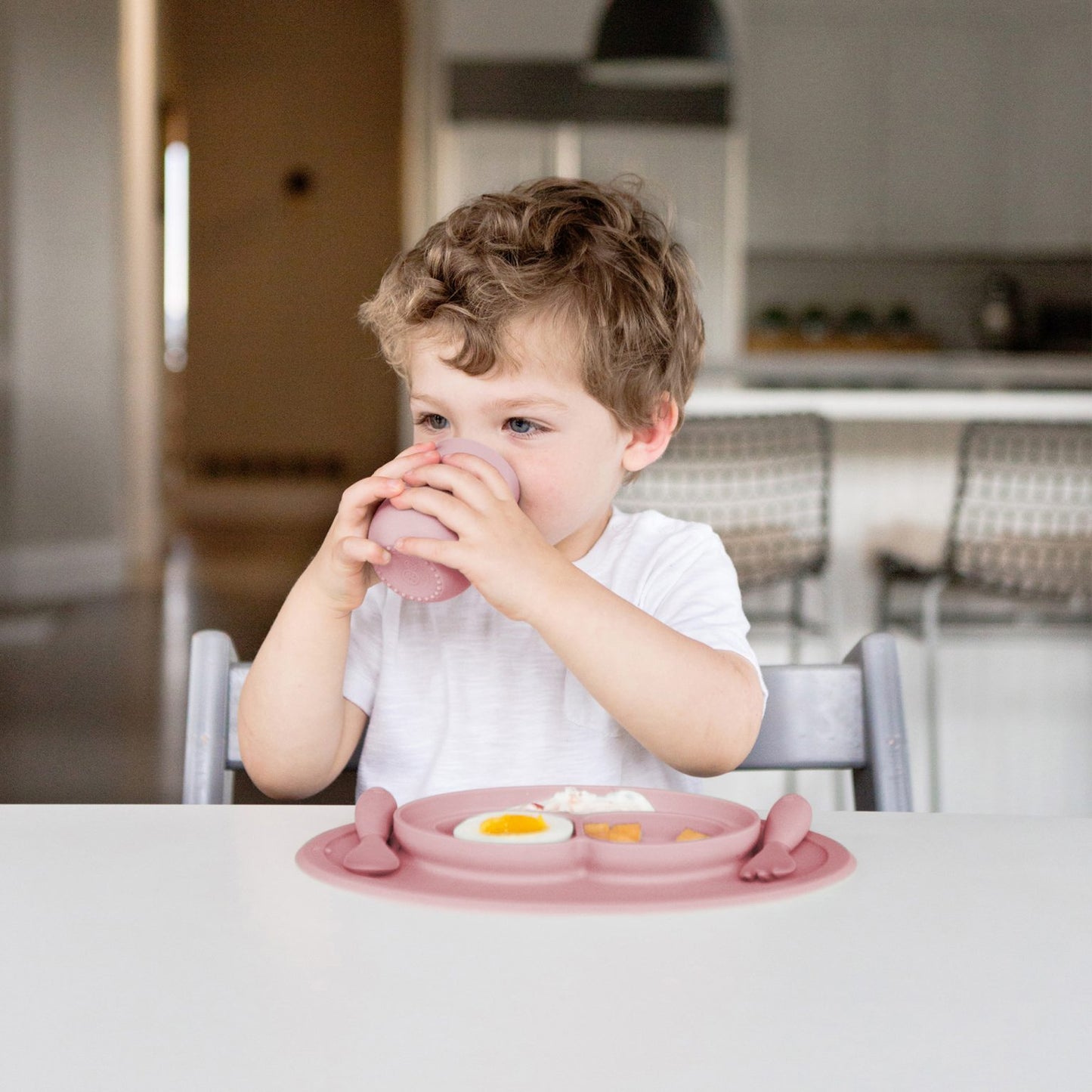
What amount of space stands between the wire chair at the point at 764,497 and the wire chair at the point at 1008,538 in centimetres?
22

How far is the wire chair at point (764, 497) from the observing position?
7.79 ft

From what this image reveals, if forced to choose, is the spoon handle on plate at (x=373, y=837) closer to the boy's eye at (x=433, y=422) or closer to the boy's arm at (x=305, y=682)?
the boy's arm at (x=305, y=682)

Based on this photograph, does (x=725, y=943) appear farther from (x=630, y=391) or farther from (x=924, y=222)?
(x=924, y=222)

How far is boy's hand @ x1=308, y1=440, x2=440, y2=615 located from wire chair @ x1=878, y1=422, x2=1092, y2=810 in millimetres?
1744

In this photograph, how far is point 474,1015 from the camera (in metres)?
0.42

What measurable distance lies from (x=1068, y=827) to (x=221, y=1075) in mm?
462

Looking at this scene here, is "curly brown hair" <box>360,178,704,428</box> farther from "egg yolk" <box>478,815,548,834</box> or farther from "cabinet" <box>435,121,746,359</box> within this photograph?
"cabinet" <box>435,121,746,359</box>

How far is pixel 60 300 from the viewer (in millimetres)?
5633

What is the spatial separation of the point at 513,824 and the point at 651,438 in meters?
0.41

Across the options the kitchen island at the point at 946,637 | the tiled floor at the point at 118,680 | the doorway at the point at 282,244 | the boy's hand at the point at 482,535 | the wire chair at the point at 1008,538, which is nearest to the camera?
the boy's hand at the point at 482,535

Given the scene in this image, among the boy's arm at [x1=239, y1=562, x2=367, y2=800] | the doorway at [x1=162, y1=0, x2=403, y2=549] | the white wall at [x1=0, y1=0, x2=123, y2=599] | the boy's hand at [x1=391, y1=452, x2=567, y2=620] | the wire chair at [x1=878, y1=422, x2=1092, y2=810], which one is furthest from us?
the doorway at [x1=162, y1=0, x2=403, y2=549]

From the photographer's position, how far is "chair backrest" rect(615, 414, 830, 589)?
2373 mm

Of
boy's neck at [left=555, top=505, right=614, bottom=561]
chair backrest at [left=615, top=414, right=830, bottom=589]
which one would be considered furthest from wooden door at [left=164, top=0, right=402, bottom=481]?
boy's neck at [left=555, top=505, right=614, bottom=561]

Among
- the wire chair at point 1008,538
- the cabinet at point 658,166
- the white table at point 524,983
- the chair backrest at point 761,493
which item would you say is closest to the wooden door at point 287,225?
the cabinet at point 658,166
